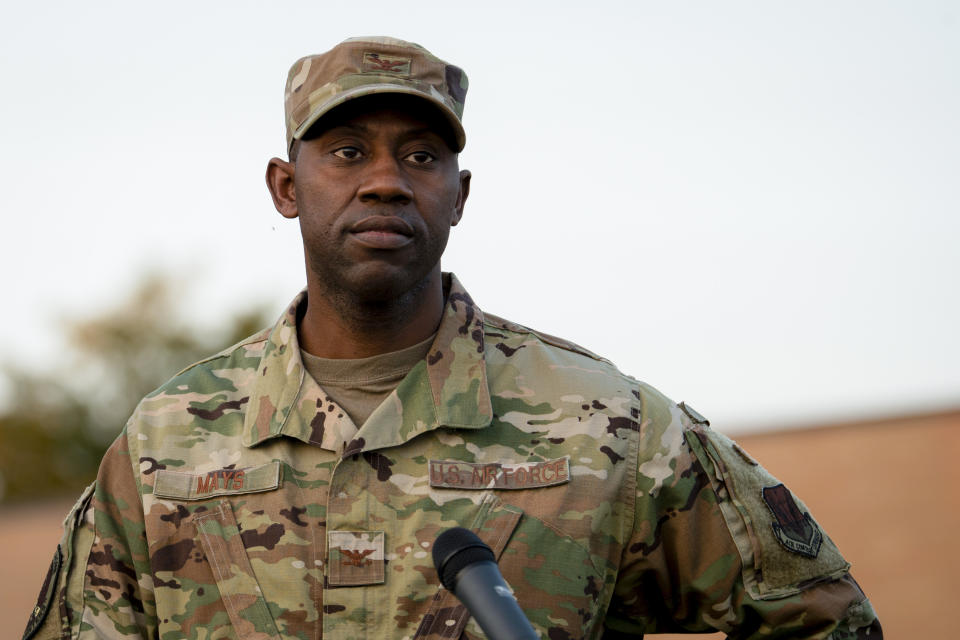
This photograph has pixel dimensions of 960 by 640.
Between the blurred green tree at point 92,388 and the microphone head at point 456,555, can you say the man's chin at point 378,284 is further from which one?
the blurred green tree at point 92,388

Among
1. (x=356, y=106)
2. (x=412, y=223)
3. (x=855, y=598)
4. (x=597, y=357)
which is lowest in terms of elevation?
(x=855, y=598)

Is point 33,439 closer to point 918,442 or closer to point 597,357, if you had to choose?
point 918,442

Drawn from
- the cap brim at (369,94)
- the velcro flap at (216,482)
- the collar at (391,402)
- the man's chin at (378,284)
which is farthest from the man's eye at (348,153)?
the velcro flap at (216,482)

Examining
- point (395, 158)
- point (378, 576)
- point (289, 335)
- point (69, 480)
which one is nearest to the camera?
point (378, 576)

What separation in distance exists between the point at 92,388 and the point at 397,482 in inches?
1065

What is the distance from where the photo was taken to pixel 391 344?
360cm

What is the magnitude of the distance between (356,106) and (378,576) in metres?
1.26

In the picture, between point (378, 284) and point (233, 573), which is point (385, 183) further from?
point (233, 573)

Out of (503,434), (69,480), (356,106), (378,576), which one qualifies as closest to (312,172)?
(356,106)

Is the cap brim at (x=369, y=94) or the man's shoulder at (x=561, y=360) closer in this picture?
the cap brim at (x=369, y=94)

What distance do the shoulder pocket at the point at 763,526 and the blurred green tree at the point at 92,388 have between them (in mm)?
24501

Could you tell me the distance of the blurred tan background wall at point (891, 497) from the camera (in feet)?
45.5

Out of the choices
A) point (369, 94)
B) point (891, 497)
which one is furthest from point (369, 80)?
point (891, 497)

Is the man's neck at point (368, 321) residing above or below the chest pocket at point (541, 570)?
above
